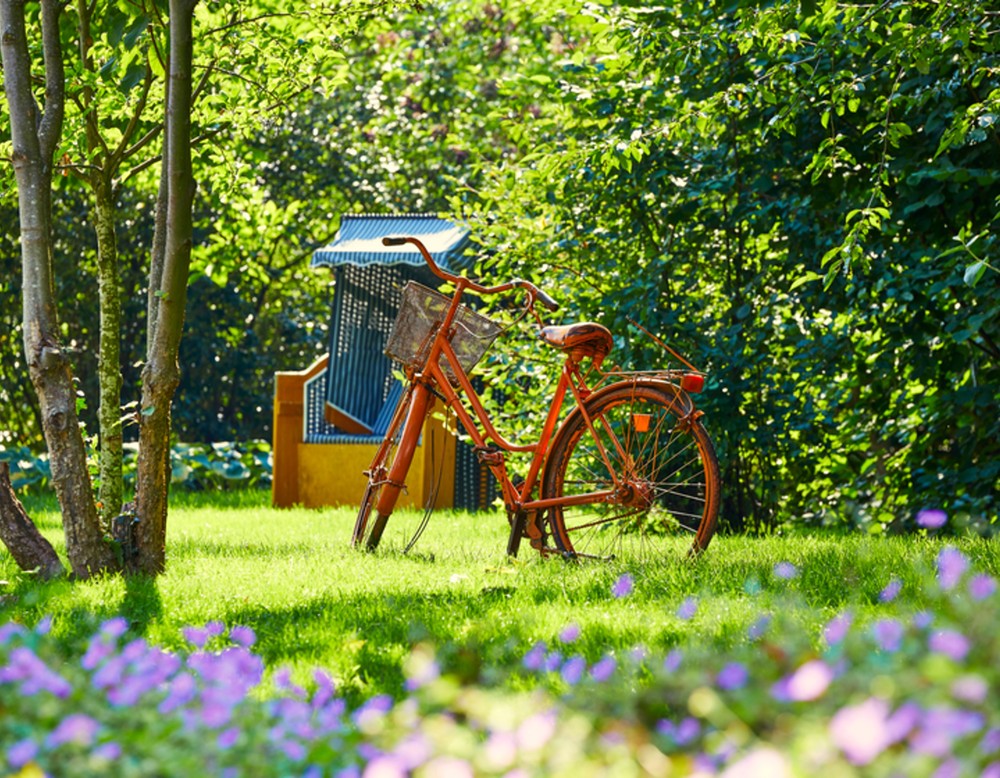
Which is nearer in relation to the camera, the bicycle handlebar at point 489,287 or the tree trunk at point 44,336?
the tree trunk at point 44,336

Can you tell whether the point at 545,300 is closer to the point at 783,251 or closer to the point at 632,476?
the point at 632,476

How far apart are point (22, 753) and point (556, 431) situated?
3248 millimetres

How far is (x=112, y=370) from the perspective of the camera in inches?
199

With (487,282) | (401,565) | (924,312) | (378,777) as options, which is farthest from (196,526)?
(378,777)

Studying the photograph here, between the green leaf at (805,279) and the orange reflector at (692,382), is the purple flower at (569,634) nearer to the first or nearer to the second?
the orange reflector at (692,382)

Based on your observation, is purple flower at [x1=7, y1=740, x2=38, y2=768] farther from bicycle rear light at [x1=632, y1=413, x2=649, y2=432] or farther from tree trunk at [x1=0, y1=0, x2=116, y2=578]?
bicycle rear light at [x1=632, y1=413, x2=649, y2=432]

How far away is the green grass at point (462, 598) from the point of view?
306 cm

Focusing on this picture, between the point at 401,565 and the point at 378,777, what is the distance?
3.24 metres

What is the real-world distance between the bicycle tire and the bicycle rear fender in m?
0.77

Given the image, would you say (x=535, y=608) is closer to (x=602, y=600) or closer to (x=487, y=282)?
(x=602, y=600)

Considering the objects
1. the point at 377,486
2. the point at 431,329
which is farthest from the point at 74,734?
the point at 377,486

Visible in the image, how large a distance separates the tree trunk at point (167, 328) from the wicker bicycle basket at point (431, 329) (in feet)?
2.89

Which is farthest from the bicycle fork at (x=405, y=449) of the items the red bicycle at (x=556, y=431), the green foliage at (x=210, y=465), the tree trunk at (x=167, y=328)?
the green foliage at (x=210, y=465)

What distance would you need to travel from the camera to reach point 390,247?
326 inches
